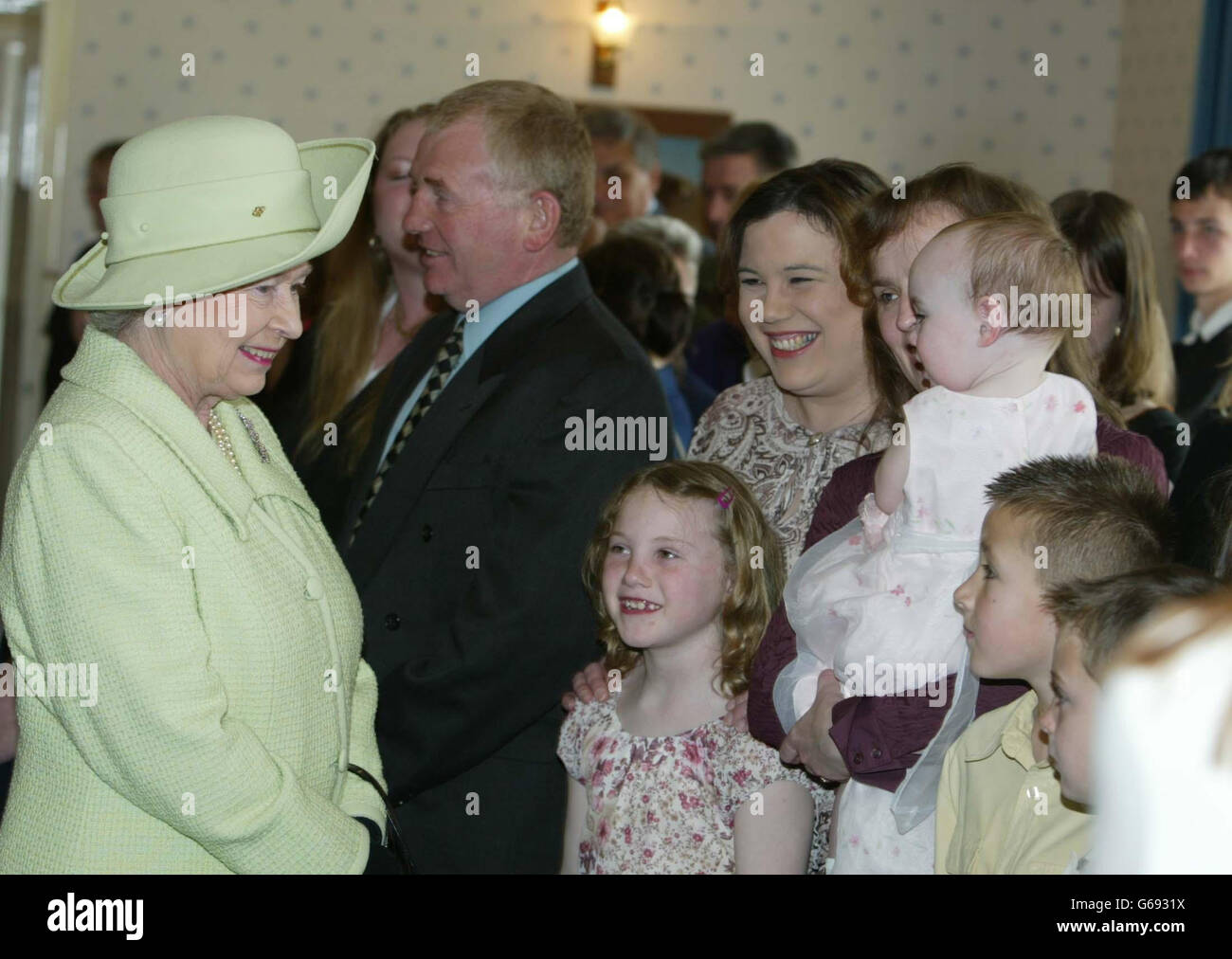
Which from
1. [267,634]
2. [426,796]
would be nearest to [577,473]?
[426,796]

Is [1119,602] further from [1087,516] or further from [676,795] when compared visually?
[676,795]

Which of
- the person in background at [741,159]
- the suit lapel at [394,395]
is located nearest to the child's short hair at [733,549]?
the suit lapel at [394,395]

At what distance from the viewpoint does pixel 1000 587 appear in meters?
1.74

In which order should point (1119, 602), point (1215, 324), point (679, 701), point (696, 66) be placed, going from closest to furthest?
1. point (1119, 602)
2. point (679, 701)
3. point (1215, 324)
4. point (696, 66)

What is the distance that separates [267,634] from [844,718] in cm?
76

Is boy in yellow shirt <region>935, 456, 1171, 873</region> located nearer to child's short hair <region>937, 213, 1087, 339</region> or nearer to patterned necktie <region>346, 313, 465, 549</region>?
child's short hair <region>937, 213, 1087, 339</region>

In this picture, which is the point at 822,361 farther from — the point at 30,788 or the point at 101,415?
the point at 30,788

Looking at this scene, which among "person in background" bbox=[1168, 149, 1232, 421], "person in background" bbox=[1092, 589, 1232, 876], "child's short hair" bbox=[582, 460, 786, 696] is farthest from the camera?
"person in background" bbox=[1168, 149, 1232, 421]

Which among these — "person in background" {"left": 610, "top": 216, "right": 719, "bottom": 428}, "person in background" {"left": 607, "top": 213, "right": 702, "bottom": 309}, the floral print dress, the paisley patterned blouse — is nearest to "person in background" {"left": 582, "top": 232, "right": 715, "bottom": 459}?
"person in background" {"left": 610, "top": 216, "right": 719, "bottom": 428}

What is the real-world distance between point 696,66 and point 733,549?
15.9 ft

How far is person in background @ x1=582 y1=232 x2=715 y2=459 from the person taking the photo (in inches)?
147

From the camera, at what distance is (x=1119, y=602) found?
152 cm

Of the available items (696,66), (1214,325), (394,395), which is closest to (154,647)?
(394,395)

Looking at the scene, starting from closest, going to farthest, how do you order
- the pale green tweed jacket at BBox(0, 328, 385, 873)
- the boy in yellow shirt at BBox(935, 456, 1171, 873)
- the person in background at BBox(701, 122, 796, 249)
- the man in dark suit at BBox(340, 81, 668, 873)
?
1. the pale green tweed jacket at BBox(0, 328, 385, 873)
2. the boy in yellow shirt at BBox(935, 456, 1171, 873)
3. the man in dark suit at BBox(340, 81, 668, 873)
4. the person in background at BBox(701, 122, 796, 249)
